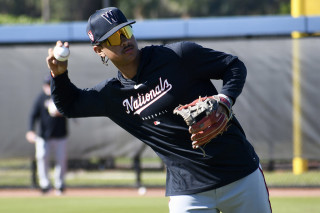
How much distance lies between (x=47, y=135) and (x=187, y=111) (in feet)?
25.5

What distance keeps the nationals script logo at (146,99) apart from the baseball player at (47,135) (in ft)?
23.2

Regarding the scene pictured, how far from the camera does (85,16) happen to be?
18359 millimetres

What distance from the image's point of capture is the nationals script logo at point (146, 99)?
3.80 m

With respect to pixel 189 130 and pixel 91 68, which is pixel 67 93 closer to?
pixel 189 130

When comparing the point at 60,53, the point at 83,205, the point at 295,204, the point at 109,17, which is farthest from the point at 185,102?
the point at 83,205

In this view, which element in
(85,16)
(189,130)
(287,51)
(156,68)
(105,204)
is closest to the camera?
(189,130)

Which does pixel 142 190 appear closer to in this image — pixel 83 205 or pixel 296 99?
pixel 83 205

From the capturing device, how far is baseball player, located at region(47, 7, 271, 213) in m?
3.68

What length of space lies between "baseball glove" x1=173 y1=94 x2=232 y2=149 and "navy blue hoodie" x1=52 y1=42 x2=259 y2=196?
15 centimetres

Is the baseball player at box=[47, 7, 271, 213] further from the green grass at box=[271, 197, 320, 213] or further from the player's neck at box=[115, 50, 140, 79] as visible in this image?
the green grass at box=[271, 197, 320, 213]

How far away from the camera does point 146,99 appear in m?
3.87

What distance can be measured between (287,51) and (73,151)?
438 cm

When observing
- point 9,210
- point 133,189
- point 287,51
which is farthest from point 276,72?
point 9,210

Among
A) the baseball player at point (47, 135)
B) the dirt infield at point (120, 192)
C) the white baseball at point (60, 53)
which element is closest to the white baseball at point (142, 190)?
the dirt infield at point (120, 192)
